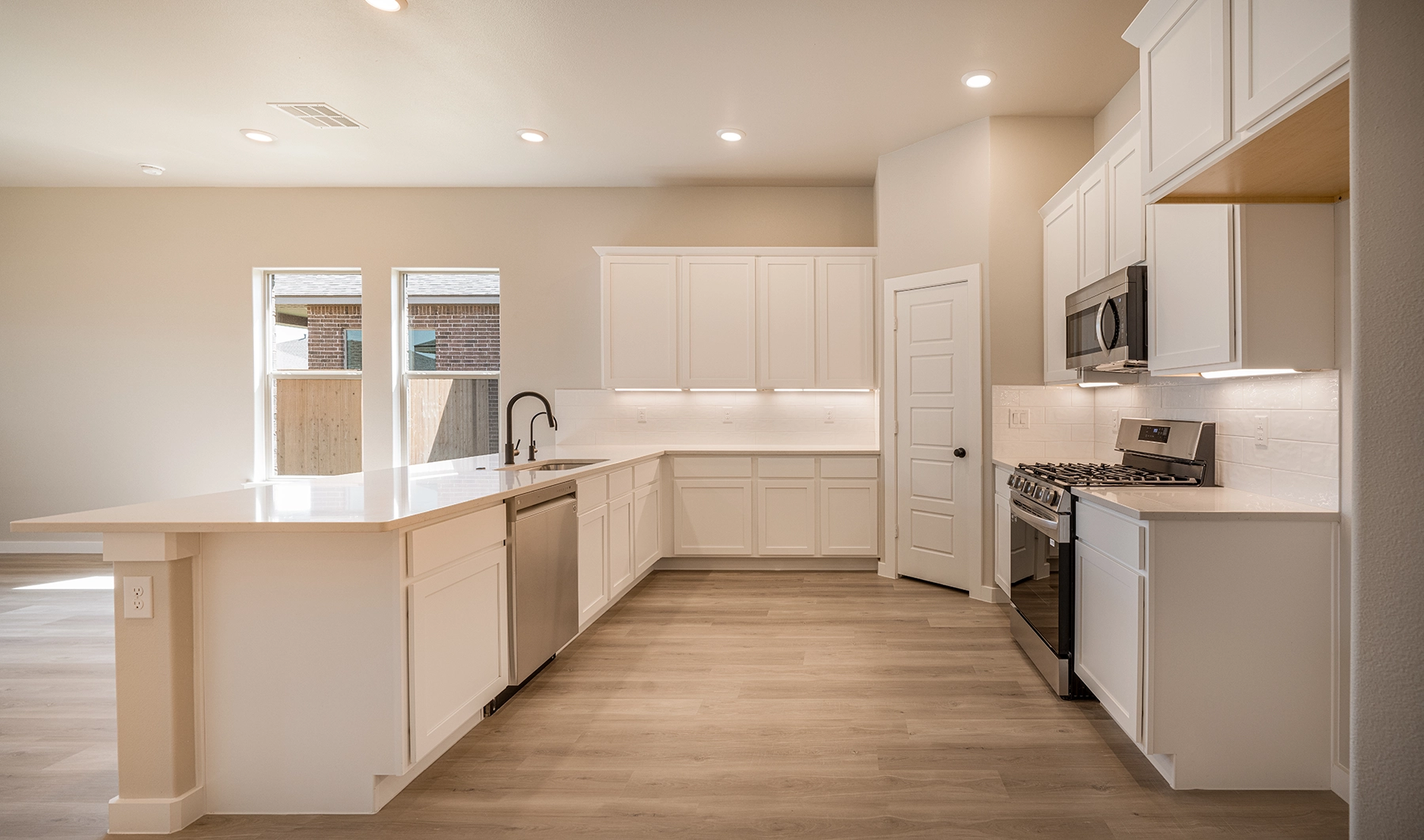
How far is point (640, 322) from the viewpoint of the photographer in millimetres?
5039

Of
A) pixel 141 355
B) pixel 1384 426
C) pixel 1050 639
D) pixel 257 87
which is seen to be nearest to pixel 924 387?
pixel 1050 639

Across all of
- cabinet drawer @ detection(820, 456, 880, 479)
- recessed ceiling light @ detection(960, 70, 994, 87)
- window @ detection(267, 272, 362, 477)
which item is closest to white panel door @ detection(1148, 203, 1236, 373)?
recessed ceiling light @ detection(960, 70, 994, 87)

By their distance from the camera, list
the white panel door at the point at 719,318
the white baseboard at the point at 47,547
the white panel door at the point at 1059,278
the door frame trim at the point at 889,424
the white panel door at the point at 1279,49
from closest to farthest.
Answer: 1. the white panel door at the point at 1279,49
2. the white panel door at the point at 1059,278
3. the door frame trim at the point at 889,424
4. the white panel door at the point at 719,318
5. the white baseboard at the point at 47,547

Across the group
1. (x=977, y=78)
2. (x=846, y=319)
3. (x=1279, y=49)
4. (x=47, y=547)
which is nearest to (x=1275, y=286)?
(x=1279, y=49)

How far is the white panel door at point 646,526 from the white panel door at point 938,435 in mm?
1753

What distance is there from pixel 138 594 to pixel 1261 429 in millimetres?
3783

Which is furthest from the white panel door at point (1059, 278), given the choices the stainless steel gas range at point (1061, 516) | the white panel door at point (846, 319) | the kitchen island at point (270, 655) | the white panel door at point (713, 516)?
the kitchen island at point (270, 655)

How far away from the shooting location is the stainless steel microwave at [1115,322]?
270 cm

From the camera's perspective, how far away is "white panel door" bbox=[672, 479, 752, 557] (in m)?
4.84

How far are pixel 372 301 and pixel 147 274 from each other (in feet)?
6.36

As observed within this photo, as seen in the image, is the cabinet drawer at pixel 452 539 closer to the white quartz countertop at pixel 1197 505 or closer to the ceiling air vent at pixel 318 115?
the white quartz countertop at pixel 1197 505

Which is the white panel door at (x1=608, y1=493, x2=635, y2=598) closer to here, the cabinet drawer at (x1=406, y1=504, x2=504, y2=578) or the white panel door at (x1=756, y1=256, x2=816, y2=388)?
the cabinet drawer at (x1=406, y1=504, x2=504, y2=578)

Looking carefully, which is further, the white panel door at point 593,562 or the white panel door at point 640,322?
the white panel door at point 640,322

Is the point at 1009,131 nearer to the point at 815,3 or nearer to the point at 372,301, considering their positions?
the point at 815,3
